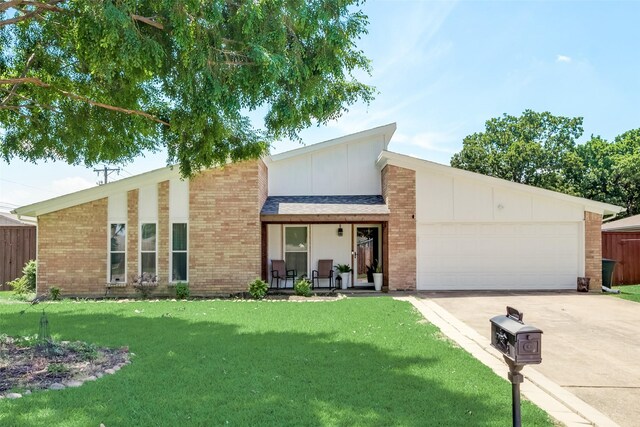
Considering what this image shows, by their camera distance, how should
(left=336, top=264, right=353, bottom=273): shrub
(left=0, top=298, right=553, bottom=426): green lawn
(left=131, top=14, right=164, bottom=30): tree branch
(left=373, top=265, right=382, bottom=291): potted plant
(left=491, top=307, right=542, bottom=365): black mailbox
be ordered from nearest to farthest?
1. (left=491, top=307, right=542, bottom=365): black mailbox
2. (left=0, top=298, right=553, bottom=426): green lawn
3. (left=131, top=14, right=164, bottom=30): tree branch
4. (left=373, top=265, right=382, bottom=291): potted plant
5. (left=336, top=264, right=353, bottom=273): shrub

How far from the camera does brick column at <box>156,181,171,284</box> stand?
1388 cm

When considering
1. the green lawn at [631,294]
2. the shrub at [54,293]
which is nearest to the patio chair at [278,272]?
the shrub at [54,293]

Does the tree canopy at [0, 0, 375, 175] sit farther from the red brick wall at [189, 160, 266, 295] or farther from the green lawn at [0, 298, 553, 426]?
the red brick wall at [189, 160, 266, 295]

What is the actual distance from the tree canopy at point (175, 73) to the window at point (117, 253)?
192 inches

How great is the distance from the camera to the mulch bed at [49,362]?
515 centimetres

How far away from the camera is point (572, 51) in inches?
645

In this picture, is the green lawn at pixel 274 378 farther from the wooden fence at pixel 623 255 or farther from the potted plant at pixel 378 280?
the wooden fence at pixel 623 255

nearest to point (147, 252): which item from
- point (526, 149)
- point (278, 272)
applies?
point (278, 272)

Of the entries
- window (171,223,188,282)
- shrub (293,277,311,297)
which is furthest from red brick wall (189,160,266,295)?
shrub (293,277,311,297)

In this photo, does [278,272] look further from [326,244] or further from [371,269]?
[371,269]

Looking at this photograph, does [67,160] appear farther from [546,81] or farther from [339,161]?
[546,81]

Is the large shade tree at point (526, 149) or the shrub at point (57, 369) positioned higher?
the large shade tree at point (526, 149)

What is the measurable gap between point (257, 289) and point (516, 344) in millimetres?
10870

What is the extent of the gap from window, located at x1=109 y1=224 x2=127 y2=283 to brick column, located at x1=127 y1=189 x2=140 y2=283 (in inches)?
5.9
